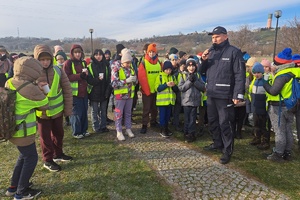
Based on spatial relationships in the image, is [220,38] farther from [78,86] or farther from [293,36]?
[293,36]

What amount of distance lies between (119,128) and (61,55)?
269cm

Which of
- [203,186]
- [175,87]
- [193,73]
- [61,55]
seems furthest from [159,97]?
[61,55]

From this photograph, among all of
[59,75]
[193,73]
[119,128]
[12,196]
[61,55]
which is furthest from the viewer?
[61,55]

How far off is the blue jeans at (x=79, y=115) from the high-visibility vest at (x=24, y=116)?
214 centimetres

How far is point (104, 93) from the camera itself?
5.67 m

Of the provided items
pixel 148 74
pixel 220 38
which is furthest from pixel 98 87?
pixel 220 38

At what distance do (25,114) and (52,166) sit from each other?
135cm

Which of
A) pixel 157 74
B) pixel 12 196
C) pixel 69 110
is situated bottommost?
pixel 12 196

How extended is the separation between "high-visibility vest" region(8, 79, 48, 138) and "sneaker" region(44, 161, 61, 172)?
1.10 metres

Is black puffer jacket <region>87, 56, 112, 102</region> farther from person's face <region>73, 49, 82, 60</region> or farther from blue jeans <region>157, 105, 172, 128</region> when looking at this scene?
blue jeans <region>157, 105, 172, 128</region>

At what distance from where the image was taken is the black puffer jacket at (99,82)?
5316 millimetres

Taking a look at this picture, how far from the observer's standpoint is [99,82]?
5.38 meters

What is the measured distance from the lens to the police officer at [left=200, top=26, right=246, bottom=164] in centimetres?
399

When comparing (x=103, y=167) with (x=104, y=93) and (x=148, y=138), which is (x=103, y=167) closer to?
(x=148, y=138)
